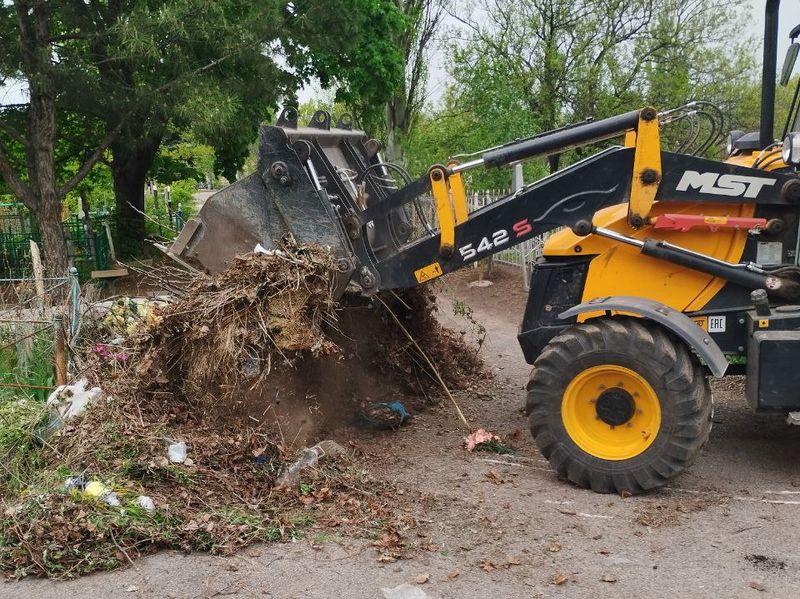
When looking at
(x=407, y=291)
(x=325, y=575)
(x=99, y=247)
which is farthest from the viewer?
(x=99, y=247)

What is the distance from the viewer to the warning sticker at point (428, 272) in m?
5.70

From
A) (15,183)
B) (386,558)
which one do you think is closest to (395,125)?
(15,183)

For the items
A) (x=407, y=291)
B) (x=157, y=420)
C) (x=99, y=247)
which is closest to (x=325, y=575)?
(x=157, y=420)

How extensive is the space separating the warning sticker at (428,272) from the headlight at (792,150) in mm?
2279

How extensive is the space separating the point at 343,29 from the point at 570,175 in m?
10.3

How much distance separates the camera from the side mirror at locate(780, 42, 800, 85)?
5984 millimetres

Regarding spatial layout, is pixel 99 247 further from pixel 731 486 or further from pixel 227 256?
pixel 731 486

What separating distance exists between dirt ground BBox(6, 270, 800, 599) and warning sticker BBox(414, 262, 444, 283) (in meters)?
1.29

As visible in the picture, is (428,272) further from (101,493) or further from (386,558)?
(101,493)

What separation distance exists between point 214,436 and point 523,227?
2416mm

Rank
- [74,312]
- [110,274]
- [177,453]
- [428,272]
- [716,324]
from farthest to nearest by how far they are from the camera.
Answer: [110,274] < [74,312] < [428,272] < [716,324] < [177,453]

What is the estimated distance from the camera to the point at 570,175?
5.44 metres

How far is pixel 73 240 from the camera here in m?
17.7

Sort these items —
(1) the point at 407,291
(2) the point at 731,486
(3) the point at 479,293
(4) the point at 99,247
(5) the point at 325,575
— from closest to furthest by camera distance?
(5) the point at 325,575 < (2) the point at 731,486 < (1) the point at 407,291 < (3) the point at 479,293 < (4) the point at 99,247
